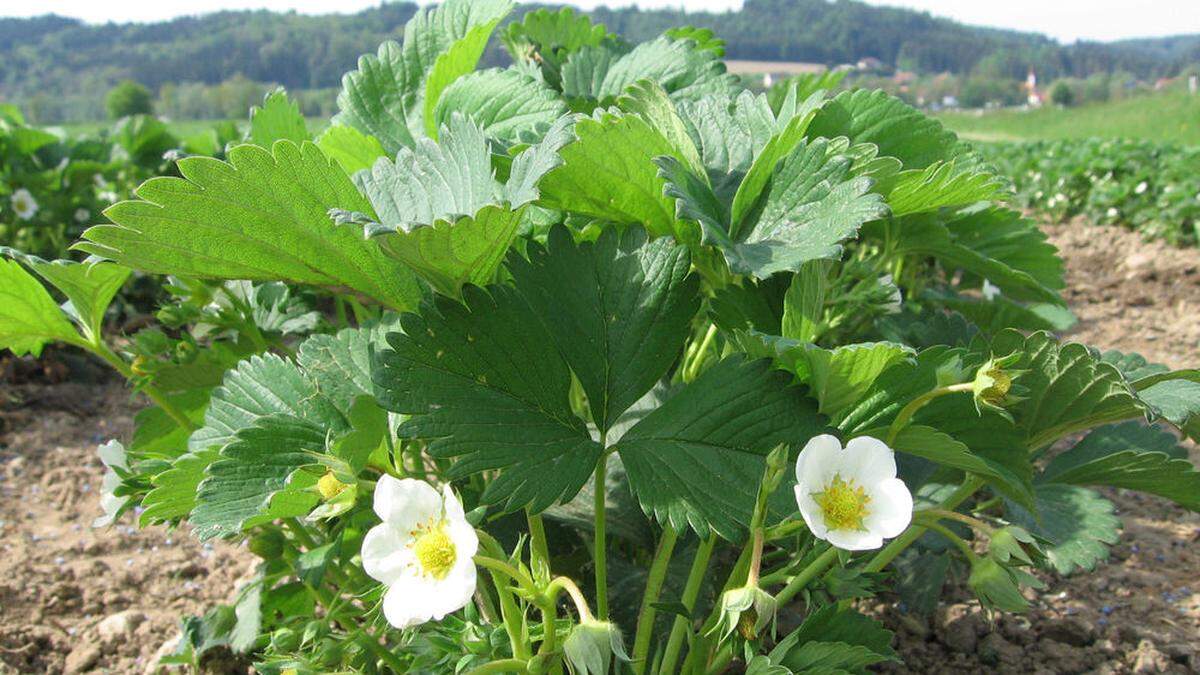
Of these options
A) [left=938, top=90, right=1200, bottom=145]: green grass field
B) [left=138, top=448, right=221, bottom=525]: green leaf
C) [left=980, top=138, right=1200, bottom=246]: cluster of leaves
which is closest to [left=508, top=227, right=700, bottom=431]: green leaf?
[left=138, top=448, right=221, bottom=525]: green leaf

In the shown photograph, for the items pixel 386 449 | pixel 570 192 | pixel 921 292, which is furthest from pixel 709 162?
pixel 921 292

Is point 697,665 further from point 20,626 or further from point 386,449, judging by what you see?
point 20,626

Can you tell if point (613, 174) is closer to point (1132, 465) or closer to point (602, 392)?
point (602, 392)

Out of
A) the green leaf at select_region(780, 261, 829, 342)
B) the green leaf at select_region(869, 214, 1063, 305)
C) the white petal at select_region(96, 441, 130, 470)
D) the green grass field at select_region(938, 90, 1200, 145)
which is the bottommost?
the green grass field at select_region(938, 90, 1200, 145)

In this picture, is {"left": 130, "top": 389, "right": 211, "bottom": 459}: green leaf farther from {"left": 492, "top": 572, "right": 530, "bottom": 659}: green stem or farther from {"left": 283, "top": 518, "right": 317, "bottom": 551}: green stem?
{"left": 492, "top": 572, "right": 530, "bottom": 659}: green stem

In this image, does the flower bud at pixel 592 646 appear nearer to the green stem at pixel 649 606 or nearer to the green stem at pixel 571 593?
the green stem at pixel 571 593

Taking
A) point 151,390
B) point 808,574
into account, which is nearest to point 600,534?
point 808,574
